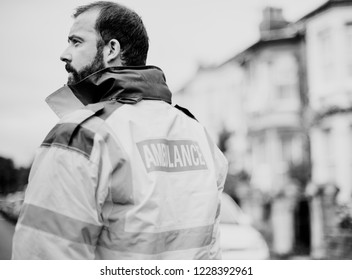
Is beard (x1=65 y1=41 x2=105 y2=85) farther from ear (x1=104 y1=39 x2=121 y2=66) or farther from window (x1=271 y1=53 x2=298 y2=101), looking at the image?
window (x1=271 y1=53 x2=298 y2=101)

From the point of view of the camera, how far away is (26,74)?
2.46 metres

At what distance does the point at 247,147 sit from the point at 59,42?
6937mm

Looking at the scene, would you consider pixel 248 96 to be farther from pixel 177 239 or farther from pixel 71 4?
pixel 177 239

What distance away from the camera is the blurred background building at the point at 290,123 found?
6773 millimetres

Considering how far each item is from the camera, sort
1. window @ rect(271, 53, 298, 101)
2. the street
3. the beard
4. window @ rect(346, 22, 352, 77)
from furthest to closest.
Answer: window @ rect(271, 53, 298, 101)
window @ rect(346, 22, 352, 77)
the street
the beard

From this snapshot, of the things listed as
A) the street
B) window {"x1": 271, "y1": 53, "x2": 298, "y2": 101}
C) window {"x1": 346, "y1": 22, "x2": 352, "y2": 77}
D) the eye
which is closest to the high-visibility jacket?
the eye

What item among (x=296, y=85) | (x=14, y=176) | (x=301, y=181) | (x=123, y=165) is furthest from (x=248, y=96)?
(x=123, y=165)

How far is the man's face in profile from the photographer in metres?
1.12

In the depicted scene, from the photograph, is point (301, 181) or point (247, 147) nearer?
point (301, 181)

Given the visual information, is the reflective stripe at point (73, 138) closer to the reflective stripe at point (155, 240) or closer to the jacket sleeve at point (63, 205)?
the jacket sleeve at point (63, 205)

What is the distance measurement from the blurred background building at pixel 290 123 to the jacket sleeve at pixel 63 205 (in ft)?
17.6

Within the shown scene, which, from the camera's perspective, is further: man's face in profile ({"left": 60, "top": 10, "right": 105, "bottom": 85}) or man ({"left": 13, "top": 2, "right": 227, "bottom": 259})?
man's face in profile ({"left": 60, "top": 10, "right": 105, "bottom": 85})

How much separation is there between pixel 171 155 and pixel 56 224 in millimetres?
296

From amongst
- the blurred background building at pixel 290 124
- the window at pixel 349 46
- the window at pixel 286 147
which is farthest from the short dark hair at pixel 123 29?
the window at pixel 286 147
